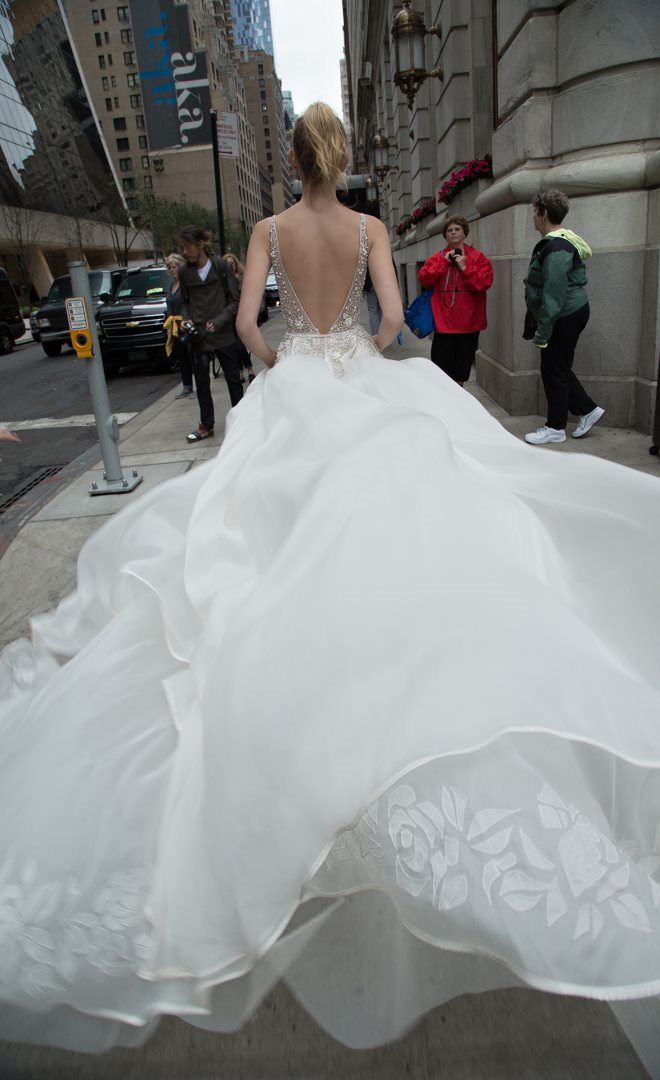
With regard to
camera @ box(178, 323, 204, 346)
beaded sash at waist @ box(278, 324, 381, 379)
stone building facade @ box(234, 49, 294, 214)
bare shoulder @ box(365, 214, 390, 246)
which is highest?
stone building facade @ box(234, 49, 294, 214)

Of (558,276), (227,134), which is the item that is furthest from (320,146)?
(227,134)

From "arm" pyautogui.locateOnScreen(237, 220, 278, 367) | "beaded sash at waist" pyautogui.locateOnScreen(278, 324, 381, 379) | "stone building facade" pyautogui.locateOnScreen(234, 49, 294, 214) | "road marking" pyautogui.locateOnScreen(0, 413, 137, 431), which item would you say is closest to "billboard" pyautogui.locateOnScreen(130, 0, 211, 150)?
"road marking" pyautogui.locateOnScreen(0, 413, 137, 431)

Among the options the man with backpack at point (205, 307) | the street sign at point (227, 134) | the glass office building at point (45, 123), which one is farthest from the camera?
the glass office building at point (45, 123)

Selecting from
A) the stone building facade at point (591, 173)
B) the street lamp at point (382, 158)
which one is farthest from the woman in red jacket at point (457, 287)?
the street lamp at point (382, 158)

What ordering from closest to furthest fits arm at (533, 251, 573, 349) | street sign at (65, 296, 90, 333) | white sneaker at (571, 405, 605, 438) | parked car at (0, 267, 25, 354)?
1. street sign at (65, 296, 90, 333)
2. arm at (533, 251, 573, 349)
3. white sneaker at (571, 405, 605, 438)
4. parked car at (0, 267, 25, 354)

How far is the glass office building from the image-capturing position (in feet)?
164

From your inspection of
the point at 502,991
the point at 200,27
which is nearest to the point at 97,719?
the point at 502,991

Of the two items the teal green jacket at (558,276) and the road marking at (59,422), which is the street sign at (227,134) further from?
the teal green jacket at (558,276)

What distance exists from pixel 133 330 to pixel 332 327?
12076mm

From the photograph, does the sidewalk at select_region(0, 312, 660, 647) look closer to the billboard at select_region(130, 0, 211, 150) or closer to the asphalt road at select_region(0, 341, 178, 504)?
the asphalt road at select_region(0, 341, 178, 504)

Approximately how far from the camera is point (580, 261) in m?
6.04

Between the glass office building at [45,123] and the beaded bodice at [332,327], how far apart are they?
173 ft

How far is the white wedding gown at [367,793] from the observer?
4.91ft

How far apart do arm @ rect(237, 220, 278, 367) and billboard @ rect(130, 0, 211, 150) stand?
20.3 m
